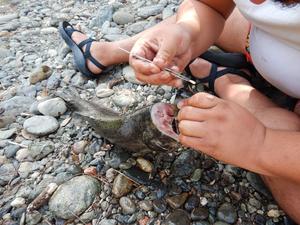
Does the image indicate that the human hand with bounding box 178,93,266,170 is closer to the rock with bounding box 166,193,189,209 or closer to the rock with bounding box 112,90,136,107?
the rock with bounding box 166,193,189,209

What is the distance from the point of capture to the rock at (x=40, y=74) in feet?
7.36

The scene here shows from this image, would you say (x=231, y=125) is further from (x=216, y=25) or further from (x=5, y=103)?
(x=5, y=103)

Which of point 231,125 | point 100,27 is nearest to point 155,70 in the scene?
point 231,125

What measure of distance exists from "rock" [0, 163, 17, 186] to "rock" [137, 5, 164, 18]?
1.37 m

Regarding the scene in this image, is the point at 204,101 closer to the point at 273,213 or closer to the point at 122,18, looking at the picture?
the point at 273,213

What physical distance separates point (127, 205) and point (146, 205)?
7 cm

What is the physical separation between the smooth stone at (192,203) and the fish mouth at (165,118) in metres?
0.29

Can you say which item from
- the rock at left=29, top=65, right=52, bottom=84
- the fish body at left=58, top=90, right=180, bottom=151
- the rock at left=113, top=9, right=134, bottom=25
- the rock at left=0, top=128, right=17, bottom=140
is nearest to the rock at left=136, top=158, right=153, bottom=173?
the fish body at left=58, top=90, right=180, bottom=151

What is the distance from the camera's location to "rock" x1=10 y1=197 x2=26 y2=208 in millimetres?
1539

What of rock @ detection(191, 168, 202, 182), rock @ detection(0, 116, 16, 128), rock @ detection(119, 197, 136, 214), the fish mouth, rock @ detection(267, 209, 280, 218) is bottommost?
rock @ detection(0, 116, 16, 128)

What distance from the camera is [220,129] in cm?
117

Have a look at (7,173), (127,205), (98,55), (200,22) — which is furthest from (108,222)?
(98,55)

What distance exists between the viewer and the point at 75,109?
1.82 m

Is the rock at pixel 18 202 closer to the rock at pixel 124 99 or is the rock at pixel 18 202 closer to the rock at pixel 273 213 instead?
the rock at pixel 124 99
